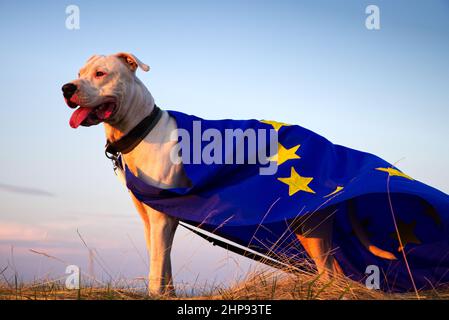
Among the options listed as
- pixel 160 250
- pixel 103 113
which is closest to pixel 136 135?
pixel 103 113

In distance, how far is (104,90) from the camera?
18.1ft

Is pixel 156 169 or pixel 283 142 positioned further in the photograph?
pixel 283 142

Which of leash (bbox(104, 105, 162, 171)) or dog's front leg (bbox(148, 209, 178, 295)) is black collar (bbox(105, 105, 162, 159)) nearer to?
leash (bbox(104, 105, 162, 171))

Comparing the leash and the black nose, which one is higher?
the black nose

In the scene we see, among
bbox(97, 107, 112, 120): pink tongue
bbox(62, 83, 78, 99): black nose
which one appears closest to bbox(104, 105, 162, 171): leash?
bbox(97, 107, 112, 120): pink tongue

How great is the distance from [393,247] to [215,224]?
215 cm

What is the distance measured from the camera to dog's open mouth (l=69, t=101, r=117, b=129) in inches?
Result: 216

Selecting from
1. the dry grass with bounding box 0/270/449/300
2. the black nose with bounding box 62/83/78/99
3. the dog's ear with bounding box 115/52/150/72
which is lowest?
the dry grass with bounding box 0/270/449/300

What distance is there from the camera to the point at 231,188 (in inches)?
227

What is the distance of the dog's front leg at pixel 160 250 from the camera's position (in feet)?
17.6

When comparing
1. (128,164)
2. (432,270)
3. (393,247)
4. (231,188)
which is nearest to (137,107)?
(128,164)

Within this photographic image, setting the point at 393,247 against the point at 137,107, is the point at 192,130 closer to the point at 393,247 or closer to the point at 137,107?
the point at 137,107

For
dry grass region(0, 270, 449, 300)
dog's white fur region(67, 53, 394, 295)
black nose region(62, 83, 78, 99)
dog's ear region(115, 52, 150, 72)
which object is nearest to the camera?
dry grass region(0, 270, 449, 300)

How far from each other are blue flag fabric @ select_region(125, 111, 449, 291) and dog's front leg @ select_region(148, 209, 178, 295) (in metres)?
0.12
